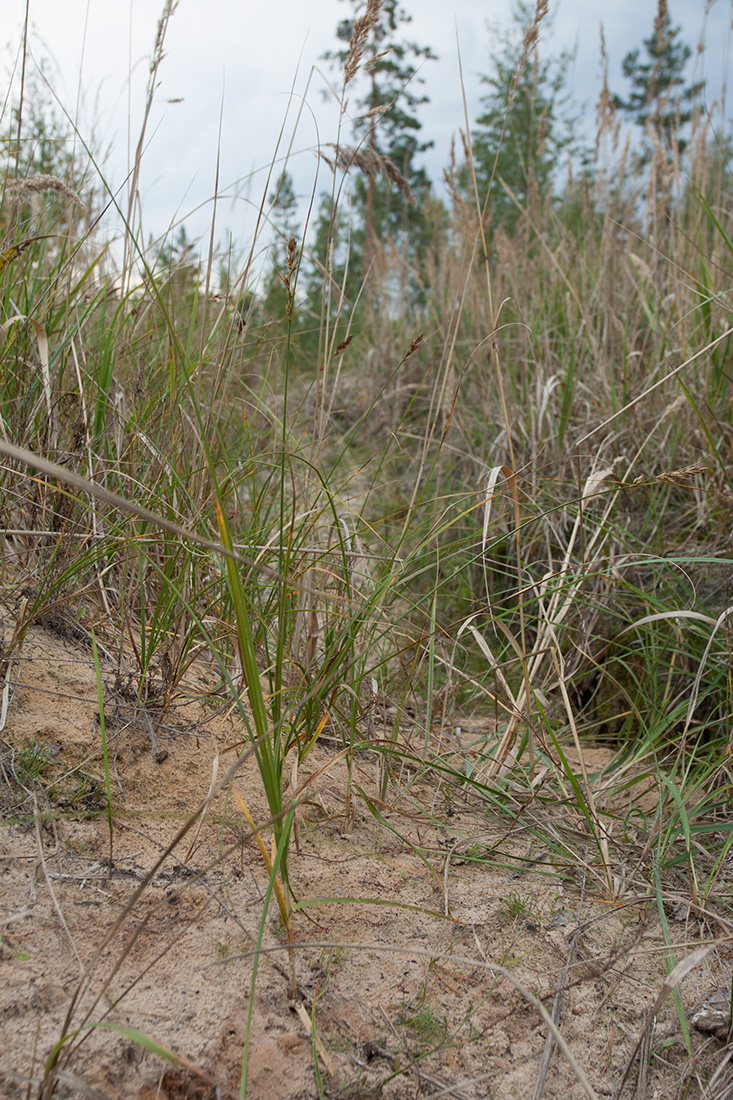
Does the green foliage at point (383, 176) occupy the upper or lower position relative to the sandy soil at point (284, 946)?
upper

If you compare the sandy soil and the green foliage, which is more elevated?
the green foliage

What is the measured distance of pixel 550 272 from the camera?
134 inches

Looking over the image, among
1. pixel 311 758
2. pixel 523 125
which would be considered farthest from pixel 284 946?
pixel 523 125

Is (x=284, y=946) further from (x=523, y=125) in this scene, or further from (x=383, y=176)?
(x=523, y=125)

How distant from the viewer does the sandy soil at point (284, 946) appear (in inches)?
28.4

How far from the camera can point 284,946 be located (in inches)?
27.2

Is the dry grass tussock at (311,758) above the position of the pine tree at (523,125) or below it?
below

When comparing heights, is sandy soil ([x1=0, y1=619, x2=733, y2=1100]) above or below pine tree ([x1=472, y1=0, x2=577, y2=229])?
below

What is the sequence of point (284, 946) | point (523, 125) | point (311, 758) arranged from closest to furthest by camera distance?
1. point (284, 946)
2. point (311, 758)
3. point (523, 125)

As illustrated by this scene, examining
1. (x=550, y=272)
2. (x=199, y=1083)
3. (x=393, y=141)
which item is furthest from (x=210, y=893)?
(x=393, y=141)

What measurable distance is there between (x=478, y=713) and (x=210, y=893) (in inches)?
46.5

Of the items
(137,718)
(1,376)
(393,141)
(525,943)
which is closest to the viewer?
(525,943)

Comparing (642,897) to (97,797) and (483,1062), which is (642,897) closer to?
(483,1062)

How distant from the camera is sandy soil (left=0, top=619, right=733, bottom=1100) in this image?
72 centimetres
